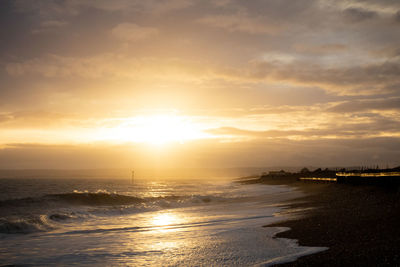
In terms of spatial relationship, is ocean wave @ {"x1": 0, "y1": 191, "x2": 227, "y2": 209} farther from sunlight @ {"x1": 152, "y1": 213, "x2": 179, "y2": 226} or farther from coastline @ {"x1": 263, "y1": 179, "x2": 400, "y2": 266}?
coastline @ {"x1": 263, "y1": 179, "x2": 400, "y2": 266}

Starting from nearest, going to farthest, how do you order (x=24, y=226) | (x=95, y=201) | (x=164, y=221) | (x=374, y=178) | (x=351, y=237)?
(x=351, y=237) < (x=24, y=226) < (x=164, y=221) < (x=374, y=178) < (x=95, y=201)

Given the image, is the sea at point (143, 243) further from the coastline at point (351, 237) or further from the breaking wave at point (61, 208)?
the coastline at point (351, 237)

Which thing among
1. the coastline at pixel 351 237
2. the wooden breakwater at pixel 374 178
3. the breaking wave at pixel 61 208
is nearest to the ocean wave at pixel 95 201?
the breaking wave at pixel 61 208

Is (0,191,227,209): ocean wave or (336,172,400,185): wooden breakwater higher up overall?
(336,172,400,185): wooden breakwater

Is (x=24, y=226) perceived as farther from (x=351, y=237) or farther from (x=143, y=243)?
(x=351, y=237)

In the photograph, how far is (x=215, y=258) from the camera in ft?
31.6

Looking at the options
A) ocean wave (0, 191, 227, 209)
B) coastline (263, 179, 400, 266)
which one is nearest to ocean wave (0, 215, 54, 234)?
ocean wave (0, 191, 227, 209)

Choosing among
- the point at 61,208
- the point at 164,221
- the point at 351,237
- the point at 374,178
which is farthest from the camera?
the point at 374,178

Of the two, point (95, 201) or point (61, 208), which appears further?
point (95, 201)

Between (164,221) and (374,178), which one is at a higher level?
(374,178)

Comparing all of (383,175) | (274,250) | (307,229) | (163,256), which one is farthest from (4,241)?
(383,175)

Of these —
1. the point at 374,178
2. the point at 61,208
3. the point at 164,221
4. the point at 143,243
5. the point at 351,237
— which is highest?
the point at 374,178

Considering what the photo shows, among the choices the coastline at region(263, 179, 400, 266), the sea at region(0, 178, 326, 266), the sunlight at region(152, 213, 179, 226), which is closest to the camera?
the coastline at region(263, 179, 400, 266)

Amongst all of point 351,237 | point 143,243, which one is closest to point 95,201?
point 143,243
